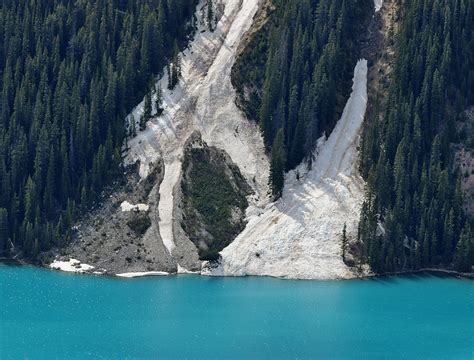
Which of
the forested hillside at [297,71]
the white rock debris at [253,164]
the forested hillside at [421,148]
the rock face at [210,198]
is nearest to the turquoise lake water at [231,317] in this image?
the white rock debris at [253,164]

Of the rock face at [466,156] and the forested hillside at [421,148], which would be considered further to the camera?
the rock face at [466,156]

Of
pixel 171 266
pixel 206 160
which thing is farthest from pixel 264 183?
pixel 171 266

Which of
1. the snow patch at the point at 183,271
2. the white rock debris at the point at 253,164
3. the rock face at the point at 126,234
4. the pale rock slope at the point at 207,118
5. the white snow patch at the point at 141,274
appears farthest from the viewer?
the pale rock slope at the point at 207,118

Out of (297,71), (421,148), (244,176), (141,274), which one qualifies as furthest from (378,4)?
(141,274)

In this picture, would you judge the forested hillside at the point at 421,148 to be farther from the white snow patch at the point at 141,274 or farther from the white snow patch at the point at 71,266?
the white snow patch at the point at 71,266

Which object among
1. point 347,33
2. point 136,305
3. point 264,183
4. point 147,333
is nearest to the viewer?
point 147,333

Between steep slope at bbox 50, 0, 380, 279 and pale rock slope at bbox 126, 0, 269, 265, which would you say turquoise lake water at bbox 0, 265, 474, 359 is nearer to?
steep slope at bbox 50, 0, 380, 279

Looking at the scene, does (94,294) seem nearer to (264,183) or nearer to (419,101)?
(264,183)
